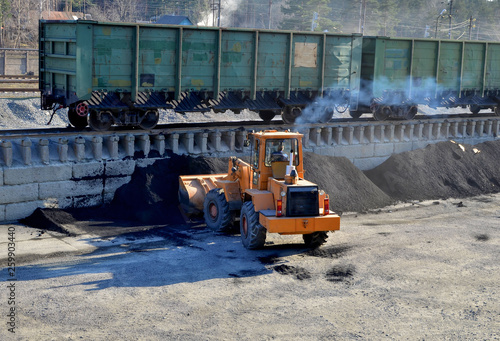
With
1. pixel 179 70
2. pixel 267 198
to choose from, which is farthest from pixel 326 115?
pixel 267 198

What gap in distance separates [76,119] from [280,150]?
7.15 meters

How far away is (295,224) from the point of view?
1203 centimetres

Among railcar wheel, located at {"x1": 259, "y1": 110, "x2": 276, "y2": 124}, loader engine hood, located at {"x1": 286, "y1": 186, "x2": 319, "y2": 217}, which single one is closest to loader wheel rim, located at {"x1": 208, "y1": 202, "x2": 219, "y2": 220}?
loader engine hood, located at {"x1": 286, "y1": 186, "x2": 319, "y2": 217}

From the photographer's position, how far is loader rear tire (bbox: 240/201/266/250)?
12477 millimetres

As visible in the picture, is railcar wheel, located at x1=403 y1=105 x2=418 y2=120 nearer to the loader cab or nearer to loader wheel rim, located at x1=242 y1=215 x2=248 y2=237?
the loader cab

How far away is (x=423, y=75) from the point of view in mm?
22969

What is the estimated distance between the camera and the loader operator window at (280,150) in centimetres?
1287

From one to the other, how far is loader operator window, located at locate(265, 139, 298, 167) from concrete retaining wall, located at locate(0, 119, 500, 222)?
4474mm

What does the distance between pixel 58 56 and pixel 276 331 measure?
10.8m

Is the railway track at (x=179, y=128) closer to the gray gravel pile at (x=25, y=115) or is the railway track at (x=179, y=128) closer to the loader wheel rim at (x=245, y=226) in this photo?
the loader wheel rim at (x=245, y=226)

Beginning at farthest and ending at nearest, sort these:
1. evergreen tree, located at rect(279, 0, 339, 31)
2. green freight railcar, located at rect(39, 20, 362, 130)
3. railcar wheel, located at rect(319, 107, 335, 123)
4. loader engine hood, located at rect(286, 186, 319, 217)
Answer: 1. evergreen tree, located at rect(279, 0, 339, 31)
2. railcar wheel, located at rect(319, 107, 335, 123)
3. green freight railcar, located at rect(39, 20, 362, 130)
4. loader engine hood, located at rect(286, 186, 319, 217)

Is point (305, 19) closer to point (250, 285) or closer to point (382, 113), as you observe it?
point (382, 113)

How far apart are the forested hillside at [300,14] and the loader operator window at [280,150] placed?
40829 mm

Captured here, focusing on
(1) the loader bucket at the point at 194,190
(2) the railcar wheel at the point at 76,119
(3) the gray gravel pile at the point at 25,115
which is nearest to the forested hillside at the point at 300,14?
(3) the gray gravel pile at the point at 25,115
